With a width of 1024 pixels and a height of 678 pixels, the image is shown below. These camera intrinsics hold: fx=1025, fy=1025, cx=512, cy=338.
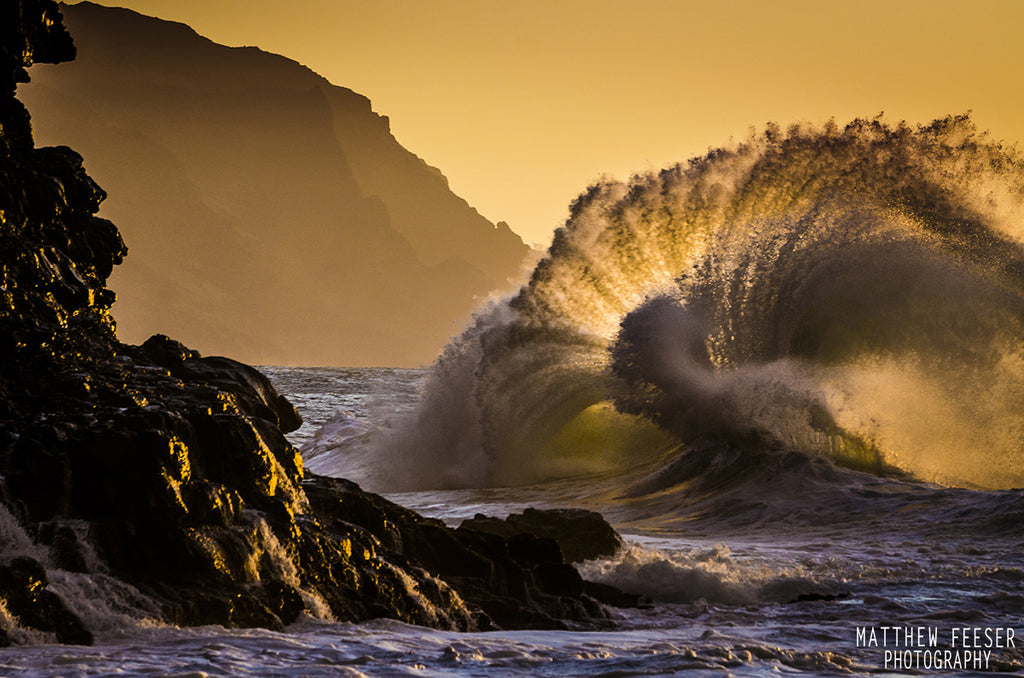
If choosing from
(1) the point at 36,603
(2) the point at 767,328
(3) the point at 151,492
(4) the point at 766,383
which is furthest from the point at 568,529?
(2) the point at 767,328

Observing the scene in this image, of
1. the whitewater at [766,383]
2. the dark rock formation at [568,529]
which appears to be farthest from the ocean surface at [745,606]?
the dark rock formation at [568,529]

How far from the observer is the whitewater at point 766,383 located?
11.8m

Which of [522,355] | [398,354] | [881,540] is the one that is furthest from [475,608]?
[398,354]

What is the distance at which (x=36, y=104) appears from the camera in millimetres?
186625

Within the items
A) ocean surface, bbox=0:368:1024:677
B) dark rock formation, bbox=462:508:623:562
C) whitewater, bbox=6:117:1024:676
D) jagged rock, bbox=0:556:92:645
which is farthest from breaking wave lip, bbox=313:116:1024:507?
jagged rock, bbox=0:556:92:645

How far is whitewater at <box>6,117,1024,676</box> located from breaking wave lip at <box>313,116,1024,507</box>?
4 centimetres

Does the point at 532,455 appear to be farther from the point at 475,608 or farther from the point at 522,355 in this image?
the point at 475,608

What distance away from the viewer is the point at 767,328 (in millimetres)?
19438

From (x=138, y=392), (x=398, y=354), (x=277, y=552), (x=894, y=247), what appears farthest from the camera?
(x=398, y=354)

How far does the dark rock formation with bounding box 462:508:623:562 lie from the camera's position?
10.4 meters

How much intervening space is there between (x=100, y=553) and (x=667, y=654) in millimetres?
3561

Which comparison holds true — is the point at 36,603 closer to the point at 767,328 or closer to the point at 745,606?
the point at 745,606

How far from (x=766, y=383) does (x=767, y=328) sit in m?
1.74

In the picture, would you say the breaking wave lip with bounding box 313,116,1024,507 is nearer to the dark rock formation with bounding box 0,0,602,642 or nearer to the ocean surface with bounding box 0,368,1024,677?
the ocean surface with bounding box 0,368,1024,677
